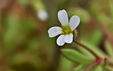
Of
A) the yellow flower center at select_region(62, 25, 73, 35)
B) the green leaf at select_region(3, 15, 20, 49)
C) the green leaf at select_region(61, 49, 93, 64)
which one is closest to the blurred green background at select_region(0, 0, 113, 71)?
the green leaf at select_region(3, 15, 20, 49)

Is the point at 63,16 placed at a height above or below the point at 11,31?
above

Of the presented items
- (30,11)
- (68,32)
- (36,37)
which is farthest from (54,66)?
(68,32)

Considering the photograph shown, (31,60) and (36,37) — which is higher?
(36,37)

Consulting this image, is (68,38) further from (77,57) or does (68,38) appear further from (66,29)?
(77,57)

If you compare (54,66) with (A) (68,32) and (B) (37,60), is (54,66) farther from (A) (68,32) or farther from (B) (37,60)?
(A) (68,32)

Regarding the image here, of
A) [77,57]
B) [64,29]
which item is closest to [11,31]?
[77,57]

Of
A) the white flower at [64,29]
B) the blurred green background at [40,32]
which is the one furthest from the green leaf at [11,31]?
the white flower at [64,29]

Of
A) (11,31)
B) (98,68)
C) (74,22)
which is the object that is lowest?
(98,68)

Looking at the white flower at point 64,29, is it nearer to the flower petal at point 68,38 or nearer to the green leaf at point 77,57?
the flower petal at point 68,38
